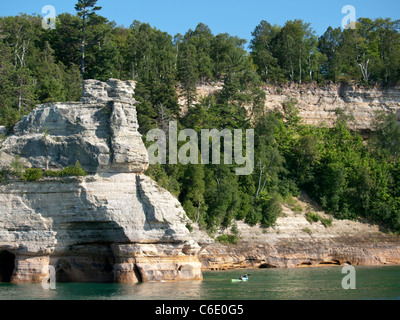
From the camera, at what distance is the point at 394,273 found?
43125 mm

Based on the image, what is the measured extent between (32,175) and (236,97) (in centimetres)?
3271

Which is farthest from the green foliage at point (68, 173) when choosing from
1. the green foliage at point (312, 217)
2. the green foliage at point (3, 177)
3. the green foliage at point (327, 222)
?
the green foliage at point (327, 222)

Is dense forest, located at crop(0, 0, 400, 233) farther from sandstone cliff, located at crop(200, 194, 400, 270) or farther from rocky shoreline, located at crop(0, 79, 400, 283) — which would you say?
rocky shoreline, located at crop(0, 79, 400, 283)

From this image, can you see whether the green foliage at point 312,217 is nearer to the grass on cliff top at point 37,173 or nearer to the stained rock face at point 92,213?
the stained rock face at point 92,213

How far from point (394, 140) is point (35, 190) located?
44352mm

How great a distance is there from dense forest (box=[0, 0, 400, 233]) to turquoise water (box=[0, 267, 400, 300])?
1381cm

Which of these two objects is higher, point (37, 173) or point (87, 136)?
point (87, 136)

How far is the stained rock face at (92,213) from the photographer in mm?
35406

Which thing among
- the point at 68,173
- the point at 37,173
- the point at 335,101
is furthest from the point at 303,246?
the point at 37,173

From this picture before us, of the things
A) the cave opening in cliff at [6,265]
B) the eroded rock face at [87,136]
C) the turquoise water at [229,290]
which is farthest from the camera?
the cave opening in cliff at [6,265]

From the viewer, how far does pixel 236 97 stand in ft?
212

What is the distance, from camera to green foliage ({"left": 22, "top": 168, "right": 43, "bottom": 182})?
36188mm

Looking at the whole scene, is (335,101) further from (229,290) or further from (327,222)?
(229,290)

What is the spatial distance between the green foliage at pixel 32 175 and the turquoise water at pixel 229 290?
6.52 metres
